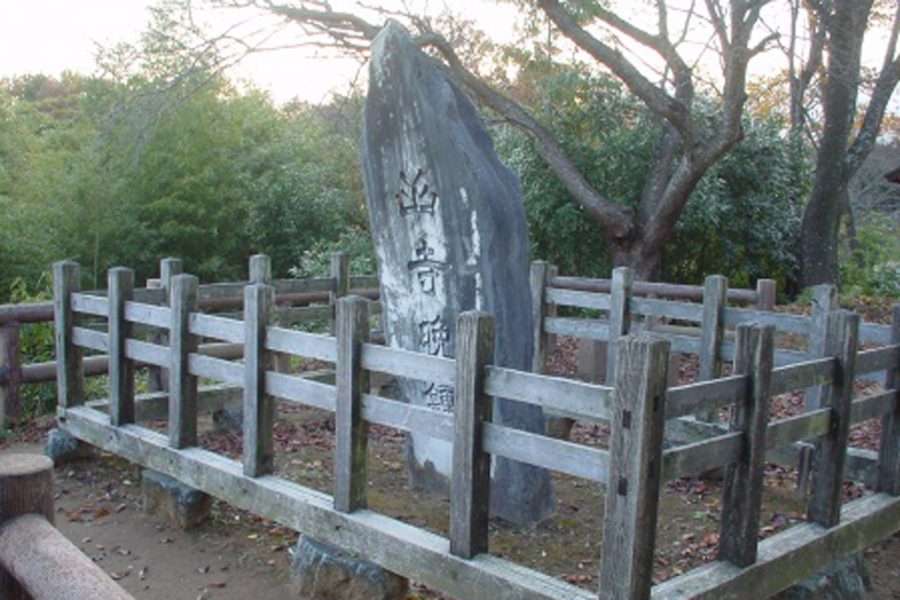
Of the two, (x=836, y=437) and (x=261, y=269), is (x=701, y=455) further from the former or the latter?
(x=261, y=269)

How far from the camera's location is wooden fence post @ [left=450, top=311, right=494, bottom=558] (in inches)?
156

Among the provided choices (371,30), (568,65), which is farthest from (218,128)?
(568,65)

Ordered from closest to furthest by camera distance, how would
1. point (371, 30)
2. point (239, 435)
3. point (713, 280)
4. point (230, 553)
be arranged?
point (230, 553)
point (713, 280)
point (239, 435)
point (371, 30)

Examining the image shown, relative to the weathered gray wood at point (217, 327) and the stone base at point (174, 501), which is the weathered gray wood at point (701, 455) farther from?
the stone base at point (174, 501)

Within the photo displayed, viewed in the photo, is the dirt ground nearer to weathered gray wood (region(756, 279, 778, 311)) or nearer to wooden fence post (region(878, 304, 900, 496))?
wooden fence post (region(878, 304, 900, 496))

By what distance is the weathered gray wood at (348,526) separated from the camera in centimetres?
379

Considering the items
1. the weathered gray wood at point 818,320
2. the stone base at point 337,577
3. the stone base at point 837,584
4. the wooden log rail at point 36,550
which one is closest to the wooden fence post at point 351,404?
the stone base at point 337,577

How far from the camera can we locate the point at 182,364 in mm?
5711

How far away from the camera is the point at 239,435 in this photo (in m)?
7.42

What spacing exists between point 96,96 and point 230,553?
575 inches

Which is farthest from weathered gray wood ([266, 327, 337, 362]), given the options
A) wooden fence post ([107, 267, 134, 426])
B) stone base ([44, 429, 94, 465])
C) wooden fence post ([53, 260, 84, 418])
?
stone base ([44, 429, 94, 465])

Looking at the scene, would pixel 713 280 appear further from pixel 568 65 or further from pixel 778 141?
pixel 778 141

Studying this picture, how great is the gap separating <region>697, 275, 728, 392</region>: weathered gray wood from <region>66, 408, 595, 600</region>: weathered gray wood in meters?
3.13

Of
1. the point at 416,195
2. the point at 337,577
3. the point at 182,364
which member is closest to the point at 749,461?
the point at 337,577
